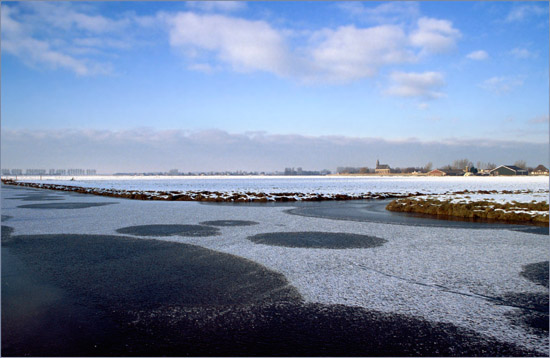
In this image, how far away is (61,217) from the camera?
13242mm

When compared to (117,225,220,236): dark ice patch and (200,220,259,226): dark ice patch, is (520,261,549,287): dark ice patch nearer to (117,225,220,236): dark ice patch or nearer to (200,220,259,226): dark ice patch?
(117,225,220,236): dark ice patch

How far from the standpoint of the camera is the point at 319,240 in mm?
8727

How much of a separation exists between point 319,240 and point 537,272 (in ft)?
14.0

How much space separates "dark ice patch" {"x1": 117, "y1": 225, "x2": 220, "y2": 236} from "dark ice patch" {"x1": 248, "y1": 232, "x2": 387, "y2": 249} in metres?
1.62

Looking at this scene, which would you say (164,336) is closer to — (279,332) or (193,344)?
(193,344)

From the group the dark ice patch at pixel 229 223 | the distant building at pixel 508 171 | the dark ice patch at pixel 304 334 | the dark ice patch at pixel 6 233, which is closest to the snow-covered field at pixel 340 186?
the dark ice patch at pixel 229 223

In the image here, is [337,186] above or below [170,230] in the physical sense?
above

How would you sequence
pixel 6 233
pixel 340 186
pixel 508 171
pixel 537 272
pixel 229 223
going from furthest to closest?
pixel 508 171
pixel 340 186
pixel 229 223
pixel 6 233
pixel 537 272

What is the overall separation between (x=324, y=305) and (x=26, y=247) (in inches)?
263

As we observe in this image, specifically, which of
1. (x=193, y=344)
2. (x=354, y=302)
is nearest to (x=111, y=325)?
(x=193, y=344)

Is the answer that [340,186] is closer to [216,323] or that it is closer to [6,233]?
[6,233]

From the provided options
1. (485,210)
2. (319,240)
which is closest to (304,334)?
(319,240)

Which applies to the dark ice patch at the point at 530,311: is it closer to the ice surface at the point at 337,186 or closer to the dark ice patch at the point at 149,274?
the dark ice patch at the point at 149,274

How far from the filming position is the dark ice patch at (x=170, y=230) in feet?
32.0
